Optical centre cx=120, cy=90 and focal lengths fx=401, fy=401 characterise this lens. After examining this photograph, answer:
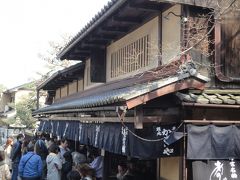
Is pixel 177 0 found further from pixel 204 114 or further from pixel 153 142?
pixel 153 142

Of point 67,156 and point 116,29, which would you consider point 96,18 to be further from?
point 67,156

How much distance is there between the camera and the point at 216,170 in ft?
28.5

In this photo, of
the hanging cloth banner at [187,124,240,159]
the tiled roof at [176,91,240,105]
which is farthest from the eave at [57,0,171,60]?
the hanging cloth banner at [187,124,240,159]

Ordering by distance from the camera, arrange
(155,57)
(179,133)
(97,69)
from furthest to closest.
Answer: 1. (97,69)
2. (155,57)
3. (179,133)

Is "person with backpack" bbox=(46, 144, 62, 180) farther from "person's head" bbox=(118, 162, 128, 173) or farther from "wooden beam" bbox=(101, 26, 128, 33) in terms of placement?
"wooden beam" bbox=(101, 26, 128, 33)

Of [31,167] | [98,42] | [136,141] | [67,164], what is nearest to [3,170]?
[31,167]

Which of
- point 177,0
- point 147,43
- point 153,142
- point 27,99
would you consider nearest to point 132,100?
point 153,142

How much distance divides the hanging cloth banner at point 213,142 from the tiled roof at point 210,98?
55cm

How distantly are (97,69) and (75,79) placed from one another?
6.53 metres

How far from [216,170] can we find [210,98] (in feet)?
5.15

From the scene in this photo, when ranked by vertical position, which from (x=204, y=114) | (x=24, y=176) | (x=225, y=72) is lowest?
(x=24, y=176)

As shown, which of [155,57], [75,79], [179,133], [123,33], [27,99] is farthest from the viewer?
[27,99]

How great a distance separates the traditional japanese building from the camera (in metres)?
8.41

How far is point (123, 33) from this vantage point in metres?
13.6
